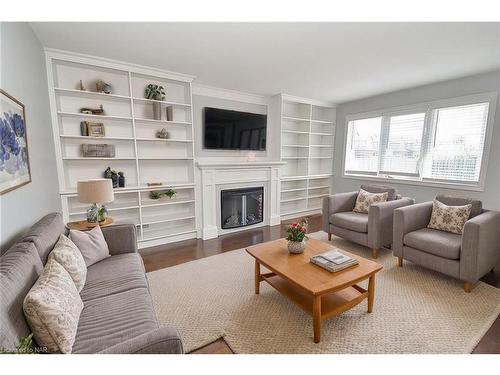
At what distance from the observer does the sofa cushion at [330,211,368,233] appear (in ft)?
9.93

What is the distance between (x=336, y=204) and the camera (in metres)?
3.51

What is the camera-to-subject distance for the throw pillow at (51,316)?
97 cm

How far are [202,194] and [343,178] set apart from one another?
312 centimetres

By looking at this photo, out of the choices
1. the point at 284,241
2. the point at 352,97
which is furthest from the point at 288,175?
the point at 284,241

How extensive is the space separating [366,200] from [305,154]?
6.28 feet

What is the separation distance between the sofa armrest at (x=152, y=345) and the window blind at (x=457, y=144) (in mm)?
4301

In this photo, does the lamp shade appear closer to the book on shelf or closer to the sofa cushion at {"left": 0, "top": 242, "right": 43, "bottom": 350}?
the sofa cushion at {"left": 0, "top": 242, "right": 43, "bottom": 350}

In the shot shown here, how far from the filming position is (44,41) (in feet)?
7.78

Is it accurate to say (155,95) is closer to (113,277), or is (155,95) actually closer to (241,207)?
(241,207)

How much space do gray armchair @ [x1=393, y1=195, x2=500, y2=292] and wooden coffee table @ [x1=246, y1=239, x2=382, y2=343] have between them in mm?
931

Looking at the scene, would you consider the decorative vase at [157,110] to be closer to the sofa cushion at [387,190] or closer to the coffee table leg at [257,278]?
the coffee table leg at [257,278]

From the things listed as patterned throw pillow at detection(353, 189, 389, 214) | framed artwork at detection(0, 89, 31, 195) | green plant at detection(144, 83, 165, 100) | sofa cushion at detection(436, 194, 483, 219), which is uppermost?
green plant at detection(144, 83, 165, 100)

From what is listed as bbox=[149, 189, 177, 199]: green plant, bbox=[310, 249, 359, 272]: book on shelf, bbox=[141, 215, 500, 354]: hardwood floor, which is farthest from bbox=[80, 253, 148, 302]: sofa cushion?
bbox=[149, 189, 177, 199]: green plant

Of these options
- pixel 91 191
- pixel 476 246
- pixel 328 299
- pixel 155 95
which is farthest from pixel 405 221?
pixel 155 95
